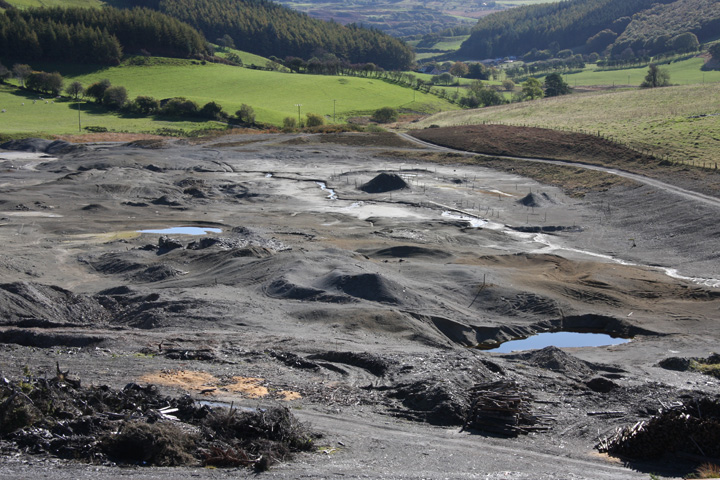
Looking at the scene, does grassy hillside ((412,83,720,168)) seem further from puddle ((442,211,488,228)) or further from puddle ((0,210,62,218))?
puddle ((0,210,62,218))

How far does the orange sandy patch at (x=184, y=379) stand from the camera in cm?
2227

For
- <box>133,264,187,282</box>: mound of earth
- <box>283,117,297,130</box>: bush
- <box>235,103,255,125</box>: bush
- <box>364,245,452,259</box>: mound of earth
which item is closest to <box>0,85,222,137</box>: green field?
<box>235,103,255,125</box>: bush

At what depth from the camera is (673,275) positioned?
41.3 metres

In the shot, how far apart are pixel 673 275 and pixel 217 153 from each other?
56.6 meters

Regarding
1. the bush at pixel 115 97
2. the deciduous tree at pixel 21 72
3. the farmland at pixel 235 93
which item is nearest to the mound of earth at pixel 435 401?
the farmland at pixel 235 93

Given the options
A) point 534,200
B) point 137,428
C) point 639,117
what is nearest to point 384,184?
point 534,200

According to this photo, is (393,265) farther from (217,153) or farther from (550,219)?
(217,153)

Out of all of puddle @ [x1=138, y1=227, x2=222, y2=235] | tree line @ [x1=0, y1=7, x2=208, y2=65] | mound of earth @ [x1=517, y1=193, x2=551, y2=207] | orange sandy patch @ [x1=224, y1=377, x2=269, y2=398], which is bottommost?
puddle @ [x1=138, y1=227, x2=222, y2=235]

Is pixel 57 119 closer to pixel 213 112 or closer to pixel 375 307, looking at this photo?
pixel 213 112

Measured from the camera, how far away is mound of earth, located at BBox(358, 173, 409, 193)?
217 ft

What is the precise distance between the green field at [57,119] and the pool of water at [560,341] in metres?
82.9

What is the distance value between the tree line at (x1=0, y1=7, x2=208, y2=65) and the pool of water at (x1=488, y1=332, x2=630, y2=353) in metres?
131

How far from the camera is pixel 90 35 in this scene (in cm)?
14125

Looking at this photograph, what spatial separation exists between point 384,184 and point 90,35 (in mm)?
100706
